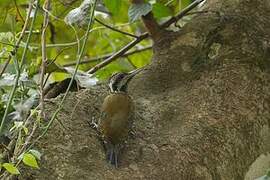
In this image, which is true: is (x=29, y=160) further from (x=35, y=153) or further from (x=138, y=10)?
(x=138, y=10)

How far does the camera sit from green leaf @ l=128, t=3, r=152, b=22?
136 cm

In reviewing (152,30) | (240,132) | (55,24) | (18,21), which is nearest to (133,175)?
(240,132)

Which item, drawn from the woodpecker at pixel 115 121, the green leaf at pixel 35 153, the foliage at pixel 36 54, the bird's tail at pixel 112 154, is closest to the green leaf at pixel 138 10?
the foliage at pixel 36 54

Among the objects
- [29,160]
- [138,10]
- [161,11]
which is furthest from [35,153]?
[161,11]

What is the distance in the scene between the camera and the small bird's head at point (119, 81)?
Result: 1197mm

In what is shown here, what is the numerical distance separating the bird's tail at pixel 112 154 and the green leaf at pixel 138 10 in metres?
0.42

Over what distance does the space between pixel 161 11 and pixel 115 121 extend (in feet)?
1.57

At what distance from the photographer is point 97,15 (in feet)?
5.71

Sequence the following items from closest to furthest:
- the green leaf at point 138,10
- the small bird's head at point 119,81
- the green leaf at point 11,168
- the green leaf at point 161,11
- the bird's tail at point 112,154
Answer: the green leaf at point 11,168 → the bird's tail at point 112,154 → the small bird's head at point 119,81 → the green leaf at point 138,10 → the green leaf at point 161,11

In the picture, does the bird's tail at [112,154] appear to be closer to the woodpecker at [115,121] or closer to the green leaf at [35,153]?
the woodpecker at [115,121]

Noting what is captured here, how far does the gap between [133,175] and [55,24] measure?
962 millimetres

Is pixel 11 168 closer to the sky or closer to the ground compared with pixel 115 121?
closer to the sky

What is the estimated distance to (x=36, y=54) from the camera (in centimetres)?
164

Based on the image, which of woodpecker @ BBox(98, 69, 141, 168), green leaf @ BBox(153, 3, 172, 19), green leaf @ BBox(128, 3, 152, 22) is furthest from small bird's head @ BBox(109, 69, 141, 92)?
green leaf @ BBox(153, 3, 172, 19)
